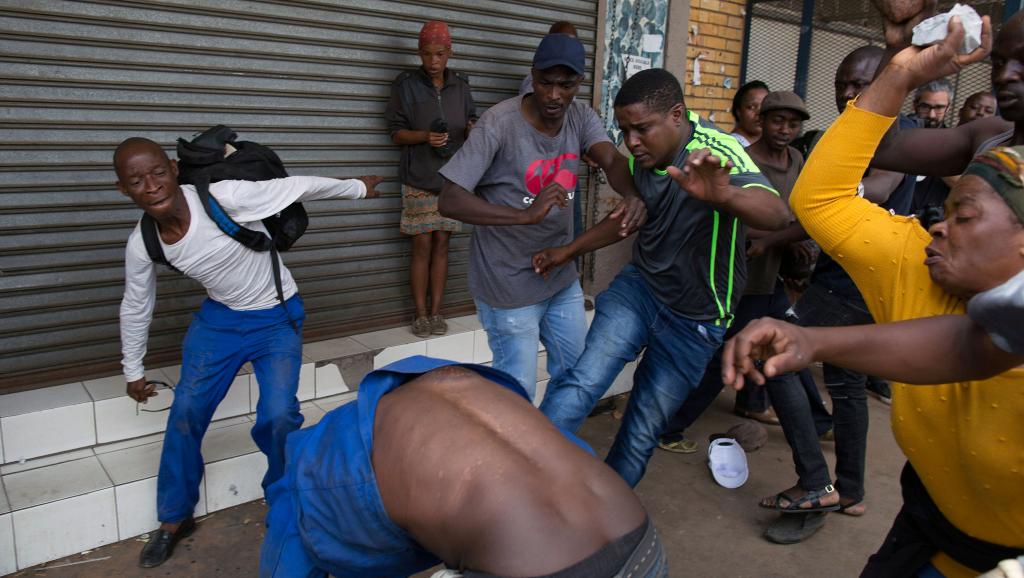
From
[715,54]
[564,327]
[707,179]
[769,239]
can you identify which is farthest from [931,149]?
[715,54]

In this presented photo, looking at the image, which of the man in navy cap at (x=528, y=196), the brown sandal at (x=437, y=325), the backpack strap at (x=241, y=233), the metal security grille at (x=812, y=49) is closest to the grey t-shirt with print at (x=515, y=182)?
the man in navy cap at (x=528, y=196)

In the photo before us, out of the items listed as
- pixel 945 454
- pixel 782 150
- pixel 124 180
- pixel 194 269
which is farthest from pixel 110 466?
pixel 782 150

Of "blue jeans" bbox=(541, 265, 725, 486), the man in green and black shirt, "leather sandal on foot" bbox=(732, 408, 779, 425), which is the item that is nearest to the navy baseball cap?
the man in green and black shirt

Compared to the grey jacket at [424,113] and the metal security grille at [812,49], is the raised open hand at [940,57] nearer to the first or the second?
the grey jacket at [424,113]

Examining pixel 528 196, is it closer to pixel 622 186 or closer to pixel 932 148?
pixel 622 186

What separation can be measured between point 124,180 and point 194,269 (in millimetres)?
453

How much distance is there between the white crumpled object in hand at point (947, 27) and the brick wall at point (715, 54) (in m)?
4.84

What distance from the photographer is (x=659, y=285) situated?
3152 millimetres

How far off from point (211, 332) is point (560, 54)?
194 centimetres

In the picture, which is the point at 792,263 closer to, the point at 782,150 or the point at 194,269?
the point at 782,150

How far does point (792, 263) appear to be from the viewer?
4.72 metres

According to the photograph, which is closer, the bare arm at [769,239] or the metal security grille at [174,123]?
the metal security grille at [174,123]

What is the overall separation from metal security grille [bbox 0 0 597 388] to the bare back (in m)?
2.91

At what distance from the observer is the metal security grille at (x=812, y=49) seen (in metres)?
6.81
